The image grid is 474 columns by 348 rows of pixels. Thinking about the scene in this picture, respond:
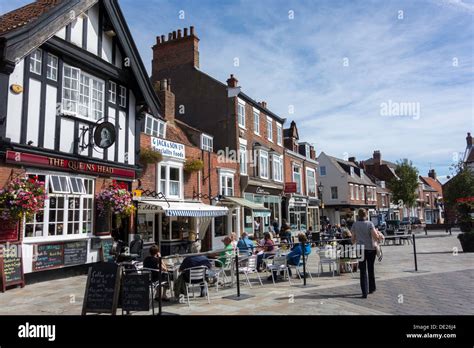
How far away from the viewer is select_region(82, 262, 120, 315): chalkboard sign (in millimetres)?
6285

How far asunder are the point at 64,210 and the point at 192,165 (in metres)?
7.71

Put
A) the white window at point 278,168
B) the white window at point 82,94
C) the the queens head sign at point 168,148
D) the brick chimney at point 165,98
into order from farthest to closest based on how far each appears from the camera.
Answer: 1. the white window at point 278,168
2. the brick chimney at point 165,98
3. the the queens head sign at point 168,148
4. the white window at point 82,94

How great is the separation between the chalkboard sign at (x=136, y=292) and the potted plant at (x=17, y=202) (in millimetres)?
4655

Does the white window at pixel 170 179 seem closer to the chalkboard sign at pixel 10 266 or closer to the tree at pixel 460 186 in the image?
the chalkboard sign at pixel 10 266

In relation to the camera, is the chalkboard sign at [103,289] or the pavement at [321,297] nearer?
the chalkboard sign at [103,289]

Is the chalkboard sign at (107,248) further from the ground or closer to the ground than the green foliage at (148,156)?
closer to the ground

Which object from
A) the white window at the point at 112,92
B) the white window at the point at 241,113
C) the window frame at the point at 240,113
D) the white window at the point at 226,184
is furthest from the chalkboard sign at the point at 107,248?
the white window at the point at 241,113

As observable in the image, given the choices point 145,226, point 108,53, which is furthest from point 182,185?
point 108,53

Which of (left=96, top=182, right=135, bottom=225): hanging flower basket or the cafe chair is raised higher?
(left=96, top=182, right=135, bottom=225): hanging flower basket

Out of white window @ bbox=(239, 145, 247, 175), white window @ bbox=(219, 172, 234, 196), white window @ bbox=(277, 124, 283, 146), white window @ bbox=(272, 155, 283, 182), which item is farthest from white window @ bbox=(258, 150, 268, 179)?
white window @ bbox=(219, 172, 234, 196)

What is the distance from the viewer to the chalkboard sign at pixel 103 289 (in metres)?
6.29

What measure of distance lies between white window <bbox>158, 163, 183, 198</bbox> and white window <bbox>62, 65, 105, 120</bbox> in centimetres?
449

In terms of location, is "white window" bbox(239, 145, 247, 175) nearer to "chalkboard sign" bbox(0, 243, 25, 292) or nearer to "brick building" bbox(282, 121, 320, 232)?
"brick building" bbox(282, 121, 320, 232)

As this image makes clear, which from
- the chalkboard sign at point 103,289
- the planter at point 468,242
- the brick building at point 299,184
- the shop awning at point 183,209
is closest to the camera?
the chalkboard sign at point 103,289
